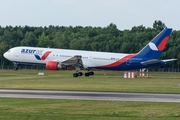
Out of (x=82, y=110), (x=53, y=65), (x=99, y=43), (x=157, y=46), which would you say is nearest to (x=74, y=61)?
(x=53, y=65)

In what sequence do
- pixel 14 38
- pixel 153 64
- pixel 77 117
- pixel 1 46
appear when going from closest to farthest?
pixel 77 117 → pixel 153 64 → pixel 1 46 → pixel 14 38

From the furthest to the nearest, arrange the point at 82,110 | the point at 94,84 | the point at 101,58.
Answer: the point at 101,58 < the point at 94,84 < the point at 82,110

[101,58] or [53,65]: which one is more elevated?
[101,58]

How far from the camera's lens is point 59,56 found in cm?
7406

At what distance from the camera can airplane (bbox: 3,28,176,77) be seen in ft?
237

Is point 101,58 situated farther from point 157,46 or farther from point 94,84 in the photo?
point 94,84

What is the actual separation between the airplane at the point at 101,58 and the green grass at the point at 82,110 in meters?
37.2

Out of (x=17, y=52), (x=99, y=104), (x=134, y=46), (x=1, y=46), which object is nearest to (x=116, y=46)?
(x=134, y=46)

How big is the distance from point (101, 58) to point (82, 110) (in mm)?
43396

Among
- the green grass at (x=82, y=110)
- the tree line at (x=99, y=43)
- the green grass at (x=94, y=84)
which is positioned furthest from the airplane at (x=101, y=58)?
the tree line at (x=99, y=43)

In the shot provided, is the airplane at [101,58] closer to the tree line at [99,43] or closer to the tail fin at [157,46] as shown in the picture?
the tail fin at [157,46]

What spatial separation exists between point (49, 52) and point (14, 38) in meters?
83.2

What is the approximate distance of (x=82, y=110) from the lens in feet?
98.9

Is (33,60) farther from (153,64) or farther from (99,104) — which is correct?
(99,104)
